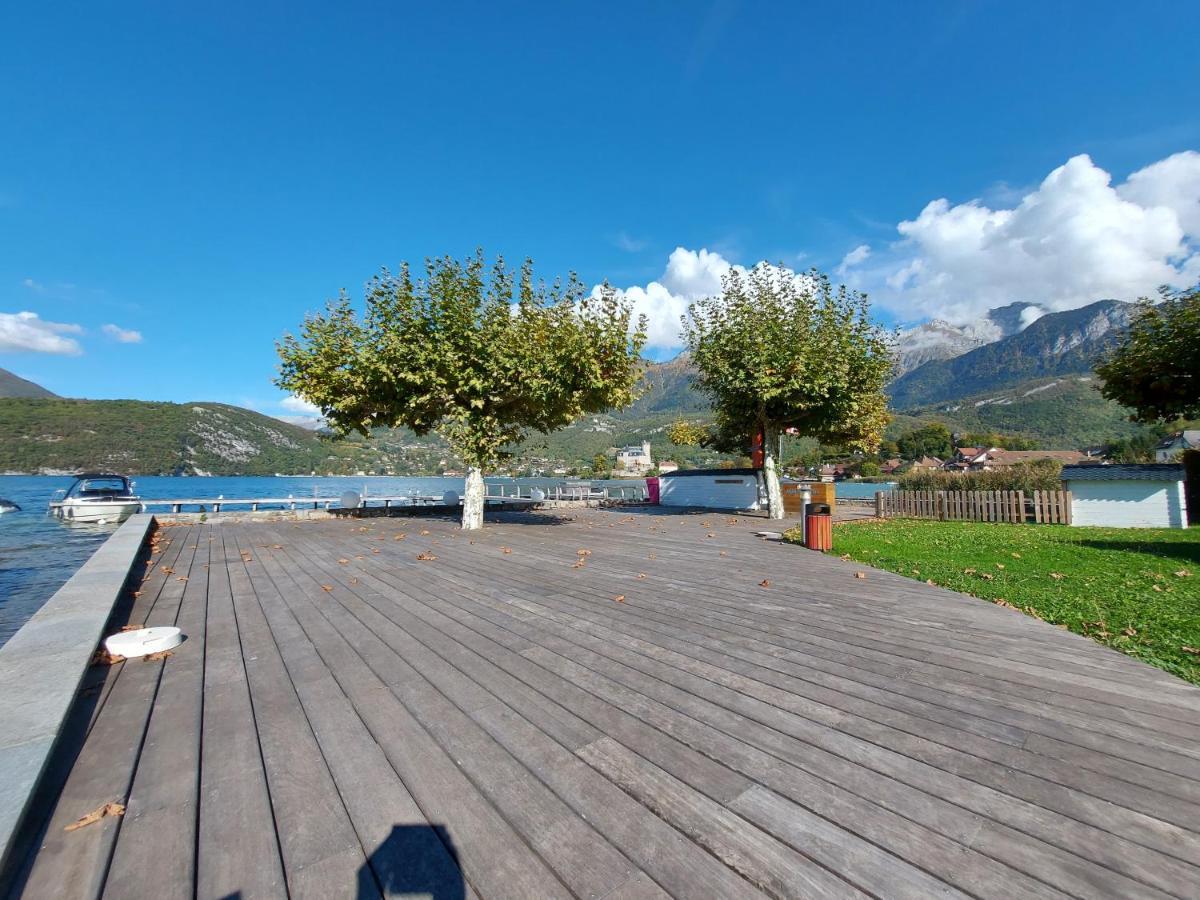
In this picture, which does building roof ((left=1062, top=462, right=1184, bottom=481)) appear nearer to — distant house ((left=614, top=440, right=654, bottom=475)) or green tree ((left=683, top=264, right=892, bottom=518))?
green tree ((left=683, top=264, right=892, bottom=518))

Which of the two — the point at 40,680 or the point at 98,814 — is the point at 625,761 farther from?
the point at 40,680

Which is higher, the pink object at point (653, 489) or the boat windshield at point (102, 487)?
the boat windshield at point (102, 487)

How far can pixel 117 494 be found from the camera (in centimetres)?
2161

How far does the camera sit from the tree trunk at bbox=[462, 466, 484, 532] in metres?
13.5

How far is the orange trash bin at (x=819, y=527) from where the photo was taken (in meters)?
9.24

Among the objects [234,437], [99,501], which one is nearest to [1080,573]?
[99,501]

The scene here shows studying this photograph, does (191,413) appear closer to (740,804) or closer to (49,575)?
(49,575)

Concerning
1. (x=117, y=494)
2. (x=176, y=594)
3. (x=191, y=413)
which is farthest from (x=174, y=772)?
(x=191, y=413)

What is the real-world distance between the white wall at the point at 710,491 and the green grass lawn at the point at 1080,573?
26.1 ft

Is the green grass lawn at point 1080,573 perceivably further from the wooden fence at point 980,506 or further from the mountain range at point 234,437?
the mountain range at point 234,437

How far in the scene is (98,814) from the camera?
2.06m

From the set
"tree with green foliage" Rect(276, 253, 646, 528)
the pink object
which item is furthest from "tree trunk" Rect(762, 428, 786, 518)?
the pink object

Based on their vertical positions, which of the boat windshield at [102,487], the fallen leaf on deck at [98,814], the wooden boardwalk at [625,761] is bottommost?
the wooden boardwalk at [625,761]

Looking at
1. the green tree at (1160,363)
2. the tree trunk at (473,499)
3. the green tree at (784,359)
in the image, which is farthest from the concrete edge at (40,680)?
the green tree at (1160,363)
